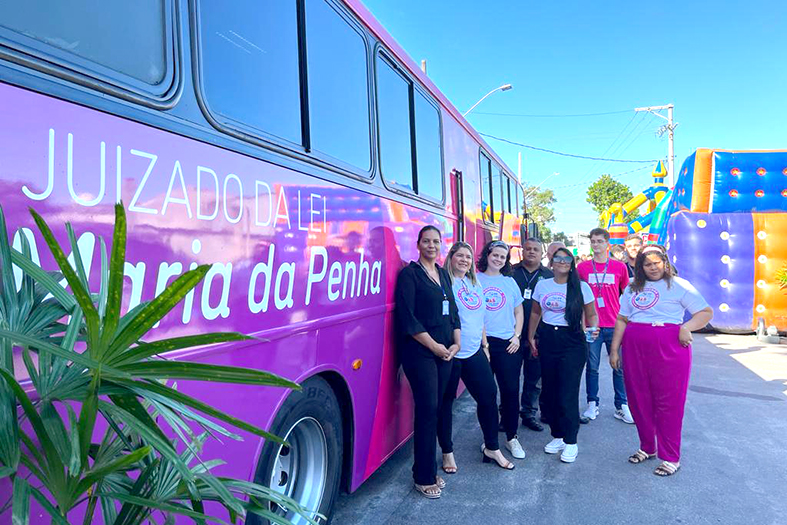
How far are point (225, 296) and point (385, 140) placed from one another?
202 cm

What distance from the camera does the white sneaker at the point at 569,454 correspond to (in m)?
4.21

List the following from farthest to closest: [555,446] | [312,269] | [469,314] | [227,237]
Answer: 1. [555,446]
2. [469,314]
3. [312,269]
4. [227,237]

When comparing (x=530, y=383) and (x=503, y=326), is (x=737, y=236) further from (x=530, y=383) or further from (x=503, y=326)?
(x=503, y=326)

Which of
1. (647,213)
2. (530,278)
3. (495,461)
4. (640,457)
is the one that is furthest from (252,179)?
(647,213)

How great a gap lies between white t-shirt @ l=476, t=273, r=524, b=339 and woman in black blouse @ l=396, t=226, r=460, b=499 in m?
0.67

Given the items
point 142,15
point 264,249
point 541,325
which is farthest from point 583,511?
point 142,15

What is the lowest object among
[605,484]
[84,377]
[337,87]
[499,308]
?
[605,484]

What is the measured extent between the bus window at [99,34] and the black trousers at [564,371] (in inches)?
139

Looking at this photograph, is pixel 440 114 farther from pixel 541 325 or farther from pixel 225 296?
pixel 225 296

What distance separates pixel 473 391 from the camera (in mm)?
3998

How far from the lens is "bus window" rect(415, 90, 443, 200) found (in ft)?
14.1

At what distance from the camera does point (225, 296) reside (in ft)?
6.29

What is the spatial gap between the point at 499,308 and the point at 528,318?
97cm

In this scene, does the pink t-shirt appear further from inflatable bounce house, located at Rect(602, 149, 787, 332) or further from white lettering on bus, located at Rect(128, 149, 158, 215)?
inflatable bounce house, located at Rect(602, 149, 787, 332)
